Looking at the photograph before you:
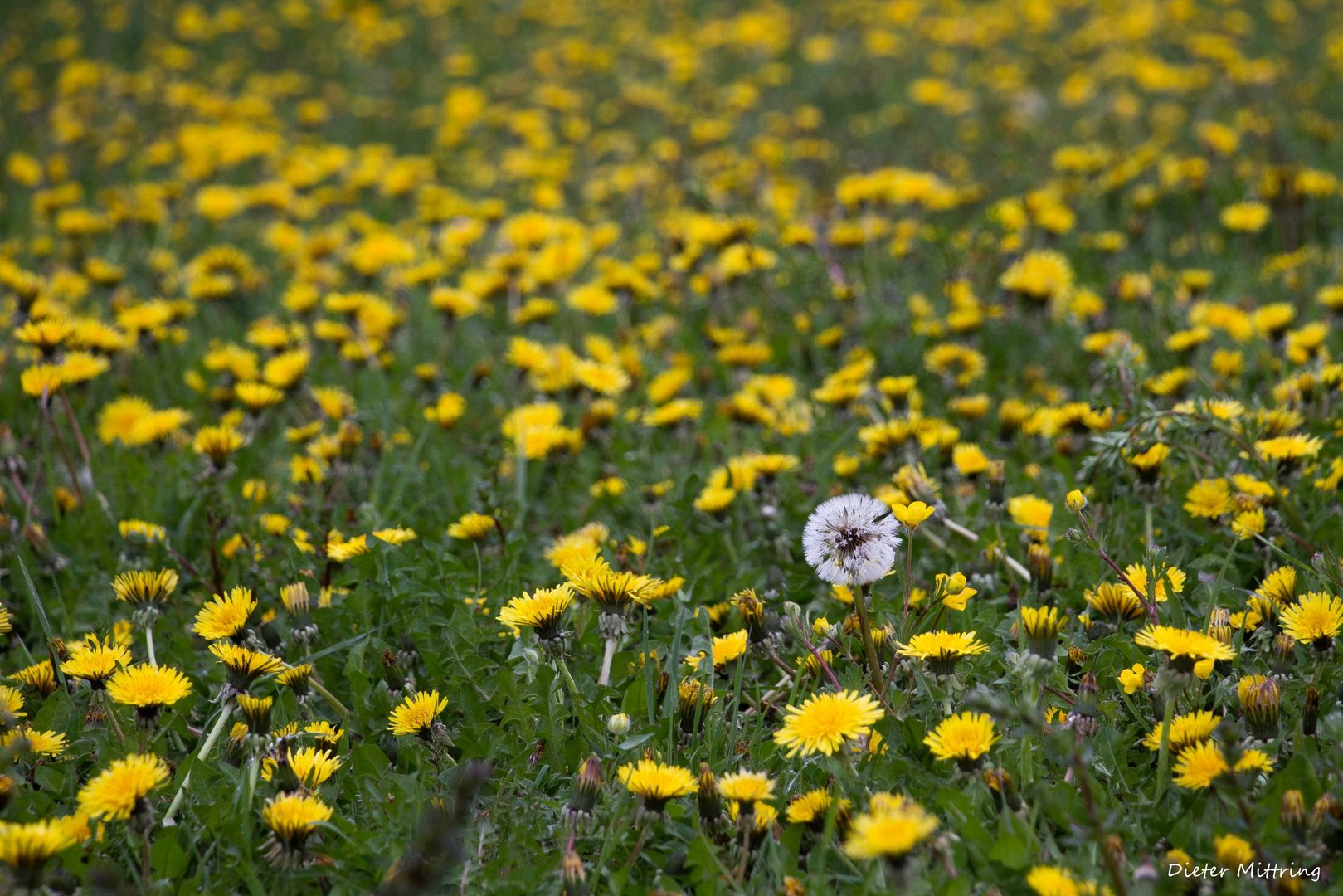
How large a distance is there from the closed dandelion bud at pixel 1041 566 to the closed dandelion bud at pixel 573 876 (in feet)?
3.62

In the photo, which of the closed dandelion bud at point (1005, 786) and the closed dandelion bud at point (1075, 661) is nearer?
the closed dandelion bud at point (1005, 786)

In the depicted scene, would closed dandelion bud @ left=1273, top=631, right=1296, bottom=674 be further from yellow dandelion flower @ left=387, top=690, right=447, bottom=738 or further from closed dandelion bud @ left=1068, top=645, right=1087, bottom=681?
yellow dandelion flower @ left=387, top=690, right=447, bottom=738

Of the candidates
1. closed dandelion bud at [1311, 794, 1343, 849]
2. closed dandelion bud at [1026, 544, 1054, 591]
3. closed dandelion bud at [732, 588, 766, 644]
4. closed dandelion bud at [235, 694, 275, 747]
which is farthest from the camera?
closed dandelion bud at [1026, 544, 1054, 591]

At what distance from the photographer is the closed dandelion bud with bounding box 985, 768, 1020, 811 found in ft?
5.43

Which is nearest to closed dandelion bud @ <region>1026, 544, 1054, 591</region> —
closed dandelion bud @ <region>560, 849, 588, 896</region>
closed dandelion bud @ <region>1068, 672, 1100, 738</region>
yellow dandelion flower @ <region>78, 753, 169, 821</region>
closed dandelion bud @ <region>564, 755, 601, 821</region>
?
closed dandelion bud @ <region>1068, 672, 1100, 738</region>

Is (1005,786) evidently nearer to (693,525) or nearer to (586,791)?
(586,791)

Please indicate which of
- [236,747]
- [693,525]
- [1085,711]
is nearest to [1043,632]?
[1085,711]

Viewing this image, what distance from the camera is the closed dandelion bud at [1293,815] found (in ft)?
5.01

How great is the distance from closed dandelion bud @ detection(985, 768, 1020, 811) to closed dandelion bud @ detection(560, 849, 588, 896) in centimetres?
61

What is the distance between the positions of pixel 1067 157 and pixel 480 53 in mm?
5802

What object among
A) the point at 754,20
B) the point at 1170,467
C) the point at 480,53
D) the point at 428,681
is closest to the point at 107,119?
the point at 480,53

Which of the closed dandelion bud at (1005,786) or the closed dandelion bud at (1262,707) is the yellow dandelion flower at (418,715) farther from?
the closed dandelion bud at (1262,707)

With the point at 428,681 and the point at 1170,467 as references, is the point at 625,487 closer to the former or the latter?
the point at 428,681

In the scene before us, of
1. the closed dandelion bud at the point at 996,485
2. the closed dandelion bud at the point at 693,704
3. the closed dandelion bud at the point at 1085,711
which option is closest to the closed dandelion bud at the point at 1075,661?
the closed dandelion bud at the point at 1085,711
